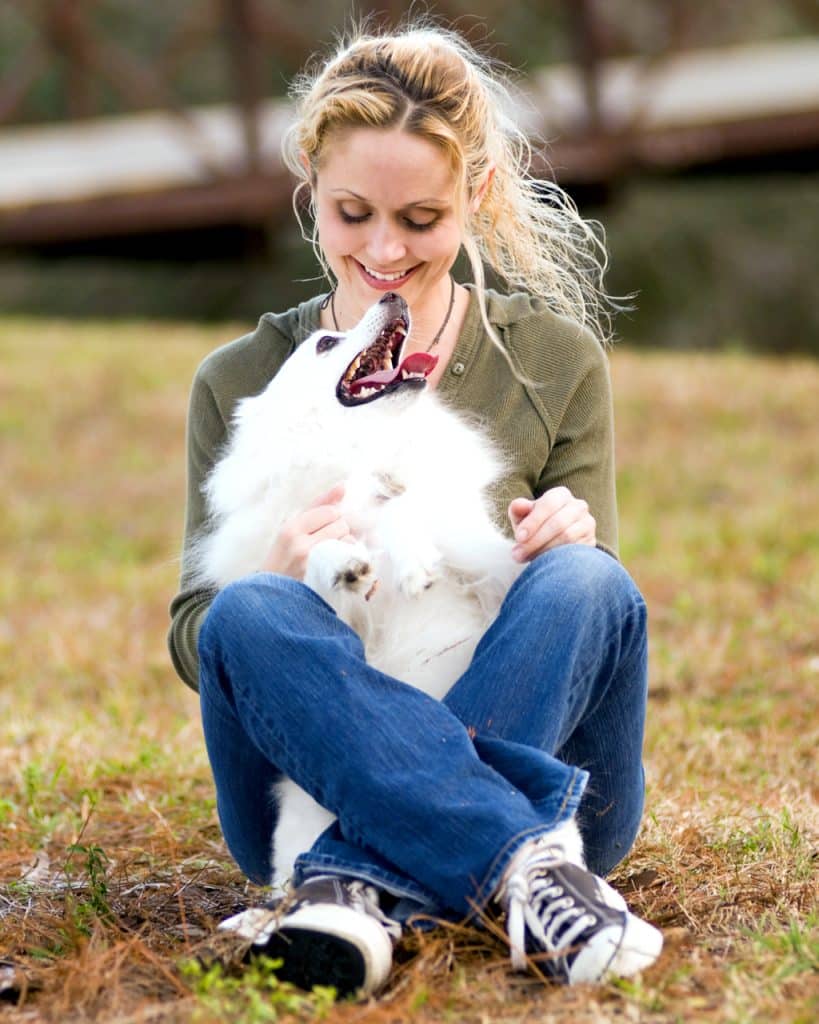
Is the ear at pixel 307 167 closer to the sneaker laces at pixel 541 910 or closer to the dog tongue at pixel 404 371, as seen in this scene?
the dog tongue at pixel 404 371

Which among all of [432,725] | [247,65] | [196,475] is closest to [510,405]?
[196,475]

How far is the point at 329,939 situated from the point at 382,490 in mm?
952

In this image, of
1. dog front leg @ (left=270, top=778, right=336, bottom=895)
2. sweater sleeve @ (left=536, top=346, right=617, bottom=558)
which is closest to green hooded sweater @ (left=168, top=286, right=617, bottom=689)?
sweater sleeve @ (left=536, top=346, right=617, bottom=558)

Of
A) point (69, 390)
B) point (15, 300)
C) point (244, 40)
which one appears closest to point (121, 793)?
point (69, 390)

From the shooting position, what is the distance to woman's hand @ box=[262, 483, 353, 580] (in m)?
2.51

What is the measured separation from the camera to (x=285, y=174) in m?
11.3

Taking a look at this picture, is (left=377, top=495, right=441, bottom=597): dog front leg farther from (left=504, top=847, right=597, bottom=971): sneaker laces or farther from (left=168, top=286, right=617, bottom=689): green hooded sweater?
(left=504, top=847, right=597, bottom=971): sneaker laces

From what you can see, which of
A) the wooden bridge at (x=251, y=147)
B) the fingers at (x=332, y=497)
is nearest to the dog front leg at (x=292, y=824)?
the fingers at (x=332, y=497)

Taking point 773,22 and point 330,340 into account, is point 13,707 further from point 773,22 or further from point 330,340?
point 773,22

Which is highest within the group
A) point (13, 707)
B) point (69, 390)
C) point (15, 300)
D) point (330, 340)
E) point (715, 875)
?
point (330, 340)

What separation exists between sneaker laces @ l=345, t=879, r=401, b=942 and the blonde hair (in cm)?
114

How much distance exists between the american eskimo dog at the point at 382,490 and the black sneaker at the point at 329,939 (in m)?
0.32

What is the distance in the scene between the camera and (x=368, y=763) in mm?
2193

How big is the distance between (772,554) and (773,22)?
15.6 meters
